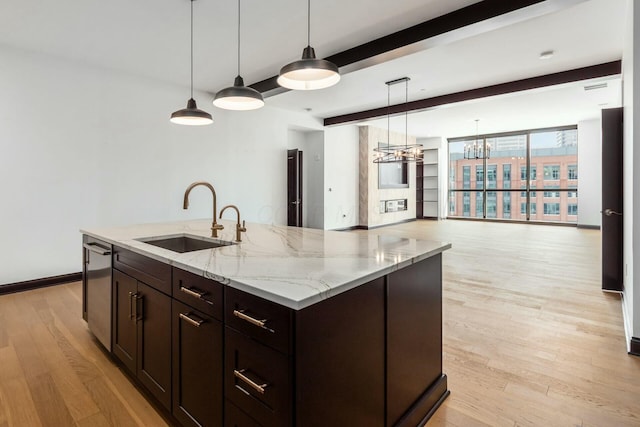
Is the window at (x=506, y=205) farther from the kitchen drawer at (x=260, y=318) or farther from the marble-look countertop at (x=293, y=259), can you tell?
the kitchen drawer at (x=260, y=318)

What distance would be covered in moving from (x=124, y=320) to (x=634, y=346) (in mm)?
3471

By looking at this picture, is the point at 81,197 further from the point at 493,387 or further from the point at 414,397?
the point at 493,387

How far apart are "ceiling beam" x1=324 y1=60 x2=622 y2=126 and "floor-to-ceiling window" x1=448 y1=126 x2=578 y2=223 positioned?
400 centimetres

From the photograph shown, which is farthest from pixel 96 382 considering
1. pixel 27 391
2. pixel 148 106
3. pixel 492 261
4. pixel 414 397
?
pixel 492 261

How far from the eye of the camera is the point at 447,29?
3381 mm

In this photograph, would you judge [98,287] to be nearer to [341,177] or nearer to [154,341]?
[154,341]

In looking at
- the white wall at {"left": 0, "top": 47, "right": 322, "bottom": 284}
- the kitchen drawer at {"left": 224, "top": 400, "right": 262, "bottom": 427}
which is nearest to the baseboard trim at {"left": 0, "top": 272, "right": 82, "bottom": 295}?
the white wall at {"left": 0, "top": 47, "right": 322, "bottom": 284}

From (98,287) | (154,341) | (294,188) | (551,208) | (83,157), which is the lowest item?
(154,341)

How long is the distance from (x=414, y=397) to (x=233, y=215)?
16.8 ft

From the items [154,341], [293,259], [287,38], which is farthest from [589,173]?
[154,341]

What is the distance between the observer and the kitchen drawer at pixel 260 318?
1091mm

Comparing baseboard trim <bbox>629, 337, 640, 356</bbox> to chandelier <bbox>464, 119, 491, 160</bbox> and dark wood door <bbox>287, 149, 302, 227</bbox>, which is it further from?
chandelier <bbox>464, 119, 491, 160</bbox>

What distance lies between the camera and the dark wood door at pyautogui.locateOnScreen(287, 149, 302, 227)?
732 centimetres

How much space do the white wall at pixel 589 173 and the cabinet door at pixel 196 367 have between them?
10782 millimetres
